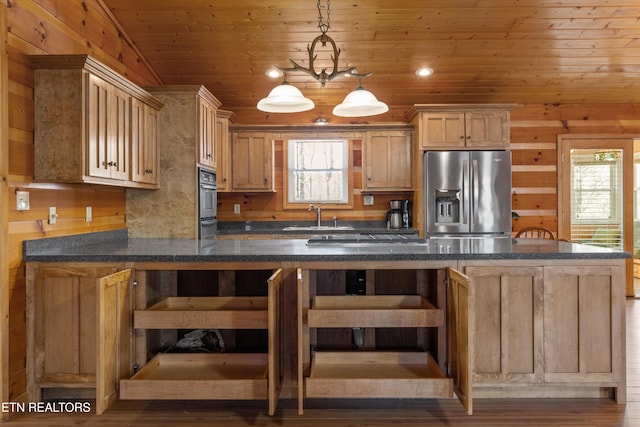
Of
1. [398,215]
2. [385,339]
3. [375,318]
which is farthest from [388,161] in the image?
[375,318]

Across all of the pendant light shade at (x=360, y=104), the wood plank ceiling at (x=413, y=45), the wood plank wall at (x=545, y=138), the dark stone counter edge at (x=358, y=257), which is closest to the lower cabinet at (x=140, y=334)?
the dark stone counter edge at (x=358, y=257)

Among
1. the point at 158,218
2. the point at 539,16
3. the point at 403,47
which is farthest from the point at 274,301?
the point at 539,16

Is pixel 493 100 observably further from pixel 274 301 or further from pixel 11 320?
pixel 11 320

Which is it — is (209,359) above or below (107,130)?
below

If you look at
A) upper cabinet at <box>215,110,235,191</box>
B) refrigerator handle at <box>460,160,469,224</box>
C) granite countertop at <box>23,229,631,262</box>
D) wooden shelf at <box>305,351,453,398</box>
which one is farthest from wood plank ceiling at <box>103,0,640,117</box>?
wooden shelf at <box>305,351,453,398</box>

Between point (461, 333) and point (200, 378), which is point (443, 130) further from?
point (200, 378)

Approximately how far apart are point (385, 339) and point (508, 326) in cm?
71

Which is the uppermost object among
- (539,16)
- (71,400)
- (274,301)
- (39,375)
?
(539,16)

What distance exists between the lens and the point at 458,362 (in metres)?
2.27

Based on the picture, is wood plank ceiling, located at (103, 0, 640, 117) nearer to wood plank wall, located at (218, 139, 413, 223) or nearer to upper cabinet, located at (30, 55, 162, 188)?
wood plank wall, located at (218, 139, 413, 223)

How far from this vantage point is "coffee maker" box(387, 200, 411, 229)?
5.24 metres

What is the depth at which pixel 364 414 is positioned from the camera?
7.97 ft

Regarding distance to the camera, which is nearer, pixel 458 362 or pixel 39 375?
pixel 458 362

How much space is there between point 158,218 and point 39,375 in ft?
5.68
